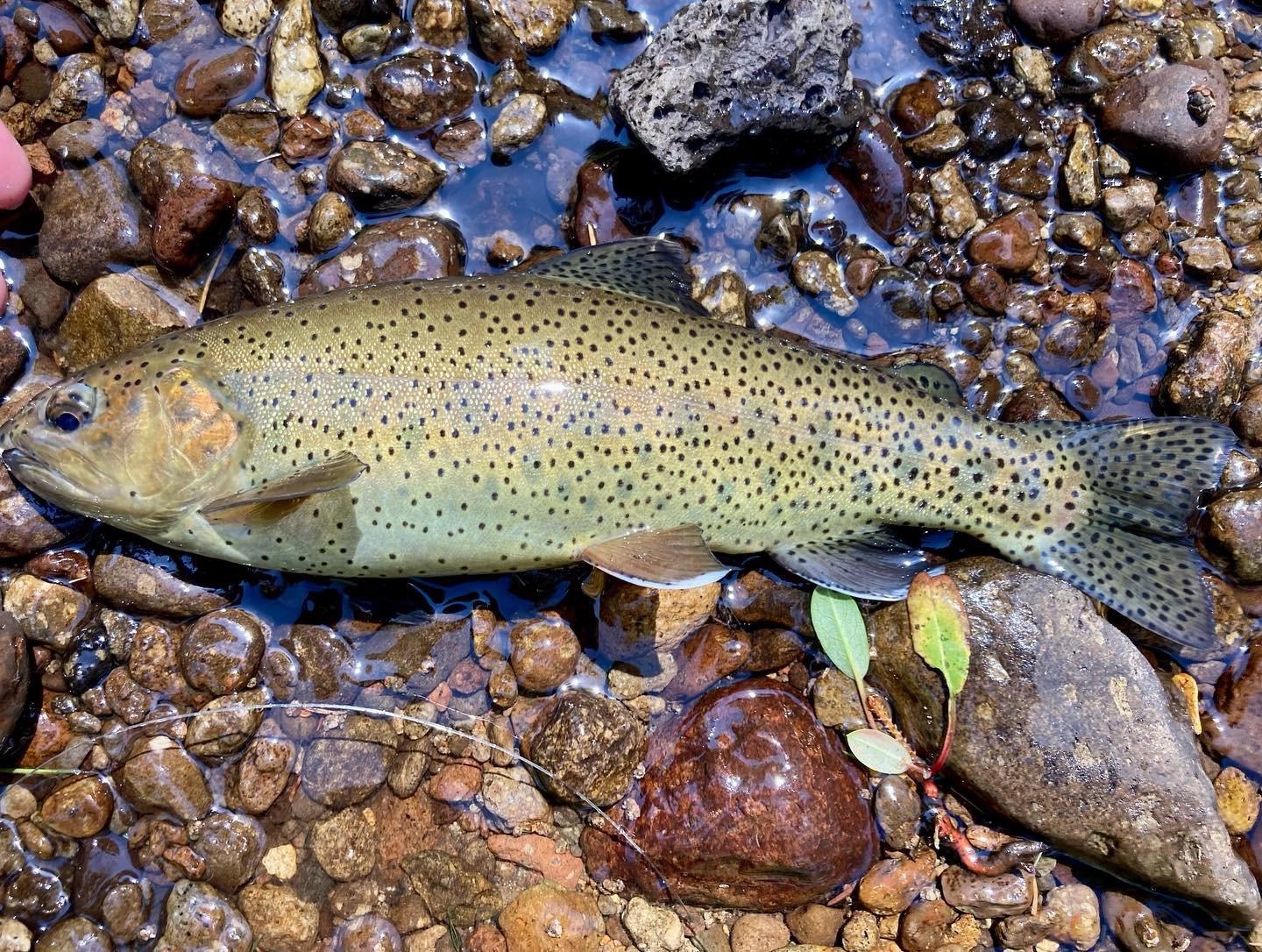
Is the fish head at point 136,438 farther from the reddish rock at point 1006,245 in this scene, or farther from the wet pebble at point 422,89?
the reddish rock at point 1006,245

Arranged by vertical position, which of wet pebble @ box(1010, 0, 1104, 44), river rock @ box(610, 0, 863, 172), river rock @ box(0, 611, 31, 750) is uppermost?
wet pebble @ box(1010, 0, 1104, 44)

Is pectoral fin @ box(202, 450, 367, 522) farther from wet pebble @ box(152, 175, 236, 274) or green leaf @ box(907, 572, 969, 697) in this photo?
green leaf @ box(907, 572, 969, 697)

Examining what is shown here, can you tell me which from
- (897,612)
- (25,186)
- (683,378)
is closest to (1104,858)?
(897,612)

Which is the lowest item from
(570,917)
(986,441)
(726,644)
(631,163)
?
(570,917)

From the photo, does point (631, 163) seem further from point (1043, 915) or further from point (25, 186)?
point (1043, 915)

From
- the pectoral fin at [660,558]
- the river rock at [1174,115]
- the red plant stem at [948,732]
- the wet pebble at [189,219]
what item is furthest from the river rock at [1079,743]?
the wet pebble at [189,219]

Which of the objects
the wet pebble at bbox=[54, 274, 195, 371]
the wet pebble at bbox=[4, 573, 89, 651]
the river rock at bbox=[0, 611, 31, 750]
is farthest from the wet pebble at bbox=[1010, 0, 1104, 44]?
the river rock at bbox=[0, 611, 31, 750]

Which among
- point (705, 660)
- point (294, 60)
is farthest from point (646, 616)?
point (294, 60)
